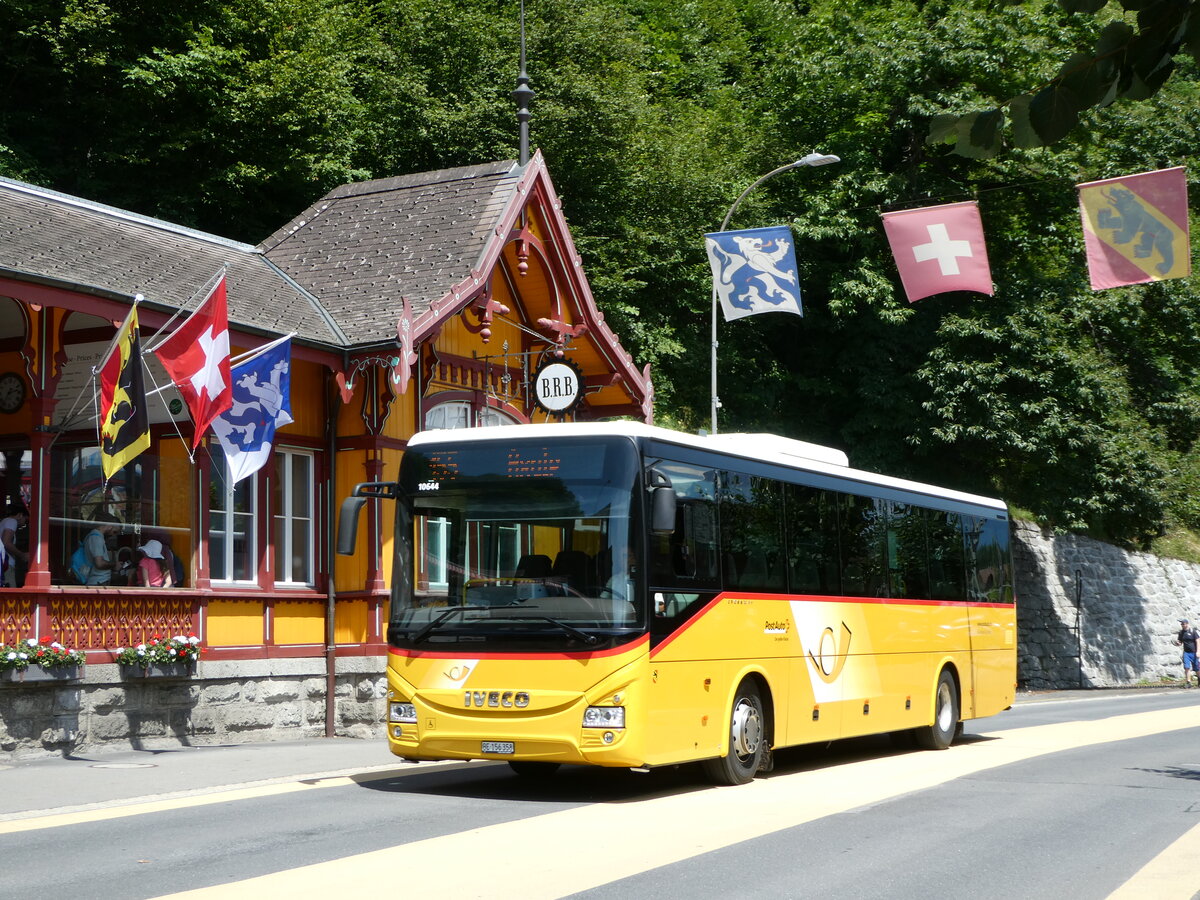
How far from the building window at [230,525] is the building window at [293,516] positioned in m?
0.46

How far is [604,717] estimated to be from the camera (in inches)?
439

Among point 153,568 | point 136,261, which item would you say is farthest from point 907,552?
point 136,261

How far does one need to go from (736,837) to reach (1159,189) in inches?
482

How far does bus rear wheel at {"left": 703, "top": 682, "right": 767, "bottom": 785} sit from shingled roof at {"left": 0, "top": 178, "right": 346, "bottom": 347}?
25.6 feet

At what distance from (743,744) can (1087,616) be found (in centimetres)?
2829

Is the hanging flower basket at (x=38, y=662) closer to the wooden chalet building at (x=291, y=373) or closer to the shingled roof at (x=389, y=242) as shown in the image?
the wooden chalet building at (x=291, y=373)

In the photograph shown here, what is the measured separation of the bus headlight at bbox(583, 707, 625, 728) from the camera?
11117 millimetres

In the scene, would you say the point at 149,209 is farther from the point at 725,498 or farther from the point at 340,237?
the point at 725,498

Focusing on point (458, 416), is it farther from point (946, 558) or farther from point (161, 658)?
point (946, 558)

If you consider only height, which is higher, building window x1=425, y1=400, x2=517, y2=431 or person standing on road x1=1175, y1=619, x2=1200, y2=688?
building window x1=425, y1=400, x2=517, y2=431

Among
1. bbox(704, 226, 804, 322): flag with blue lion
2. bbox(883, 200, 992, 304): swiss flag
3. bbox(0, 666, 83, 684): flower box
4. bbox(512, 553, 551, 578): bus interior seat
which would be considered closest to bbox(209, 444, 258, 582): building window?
bbox(0, 666, 83, 684): flower box

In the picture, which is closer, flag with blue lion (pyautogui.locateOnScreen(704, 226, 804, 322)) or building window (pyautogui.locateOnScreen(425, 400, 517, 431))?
building window (pyautogui.locateOnScreen(425, 400, 517, 431))

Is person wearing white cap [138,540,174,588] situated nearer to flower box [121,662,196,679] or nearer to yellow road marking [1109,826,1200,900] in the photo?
flower box [121,662,196,679]

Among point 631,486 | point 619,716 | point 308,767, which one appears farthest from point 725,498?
point 308,767
